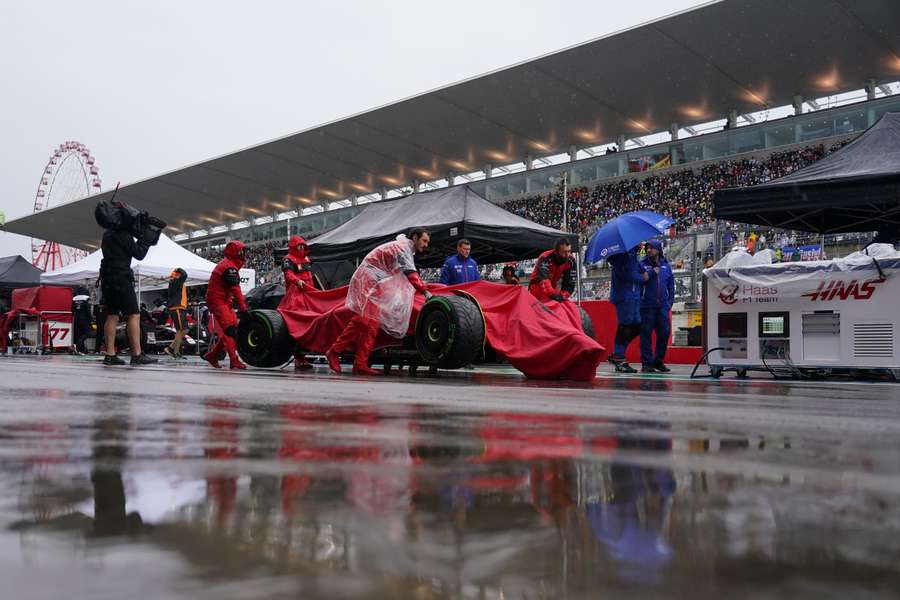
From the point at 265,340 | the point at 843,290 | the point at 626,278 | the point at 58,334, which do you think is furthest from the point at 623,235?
the point at 58,334

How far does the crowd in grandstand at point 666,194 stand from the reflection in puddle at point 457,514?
751 inches

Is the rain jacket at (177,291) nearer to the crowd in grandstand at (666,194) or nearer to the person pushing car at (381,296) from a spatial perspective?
the crowd in grandstand at (666,194)

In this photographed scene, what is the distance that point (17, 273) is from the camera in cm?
2330

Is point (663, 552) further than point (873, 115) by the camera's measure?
No

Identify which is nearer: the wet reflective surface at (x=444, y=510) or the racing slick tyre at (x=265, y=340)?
the wet reflective surface at (x=444, y=510)

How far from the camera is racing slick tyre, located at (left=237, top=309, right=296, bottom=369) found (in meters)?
8.88

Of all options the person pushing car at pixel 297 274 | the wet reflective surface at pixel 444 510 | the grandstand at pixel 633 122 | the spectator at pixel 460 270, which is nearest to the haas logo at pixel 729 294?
the spectator at pixel 460 270

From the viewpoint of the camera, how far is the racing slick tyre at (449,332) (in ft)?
23.5

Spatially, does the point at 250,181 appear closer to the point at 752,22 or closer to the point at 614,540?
the point at 752,22

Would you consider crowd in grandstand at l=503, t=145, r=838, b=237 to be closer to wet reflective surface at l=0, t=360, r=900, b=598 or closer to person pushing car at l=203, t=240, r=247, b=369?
person pushing car at l=203, t=240, r=247, b=369

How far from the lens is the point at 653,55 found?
1016 inches

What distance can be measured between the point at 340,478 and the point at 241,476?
7.6 inches

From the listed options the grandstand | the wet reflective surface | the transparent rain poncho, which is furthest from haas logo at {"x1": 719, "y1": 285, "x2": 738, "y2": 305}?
the grandstand

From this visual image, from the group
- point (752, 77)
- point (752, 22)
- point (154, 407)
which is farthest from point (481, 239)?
point (752, 77)
